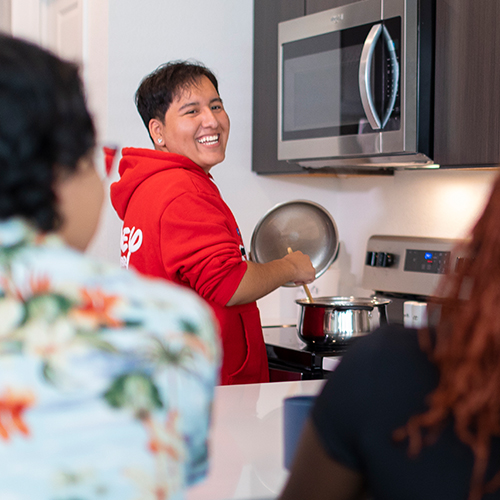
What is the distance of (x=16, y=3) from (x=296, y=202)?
A: 150 centimetres

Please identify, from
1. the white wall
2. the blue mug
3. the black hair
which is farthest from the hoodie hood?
the blue mug

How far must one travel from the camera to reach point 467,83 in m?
1.92

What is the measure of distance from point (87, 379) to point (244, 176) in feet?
7.15

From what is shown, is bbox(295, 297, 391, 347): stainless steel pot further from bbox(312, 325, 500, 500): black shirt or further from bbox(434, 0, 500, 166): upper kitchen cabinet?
bbox(312, 325, 500, 500): black shirt

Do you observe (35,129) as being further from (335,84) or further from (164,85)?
(335,84)

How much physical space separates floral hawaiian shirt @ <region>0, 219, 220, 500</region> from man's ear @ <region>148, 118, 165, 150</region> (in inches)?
51.9

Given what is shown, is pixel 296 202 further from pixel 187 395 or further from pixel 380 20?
pixel 187 395

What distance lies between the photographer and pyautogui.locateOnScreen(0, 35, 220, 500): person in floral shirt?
1.52ft

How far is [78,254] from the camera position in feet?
1.68

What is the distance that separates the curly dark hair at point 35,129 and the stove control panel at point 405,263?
1.93m

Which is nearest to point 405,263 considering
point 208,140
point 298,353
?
point 298,353

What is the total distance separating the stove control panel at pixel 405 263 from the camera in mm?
2338

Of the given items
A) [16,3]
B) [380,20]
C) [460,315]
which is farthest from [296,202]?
[460,315]

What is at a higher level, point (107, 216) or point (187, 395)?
point (107, 216)
